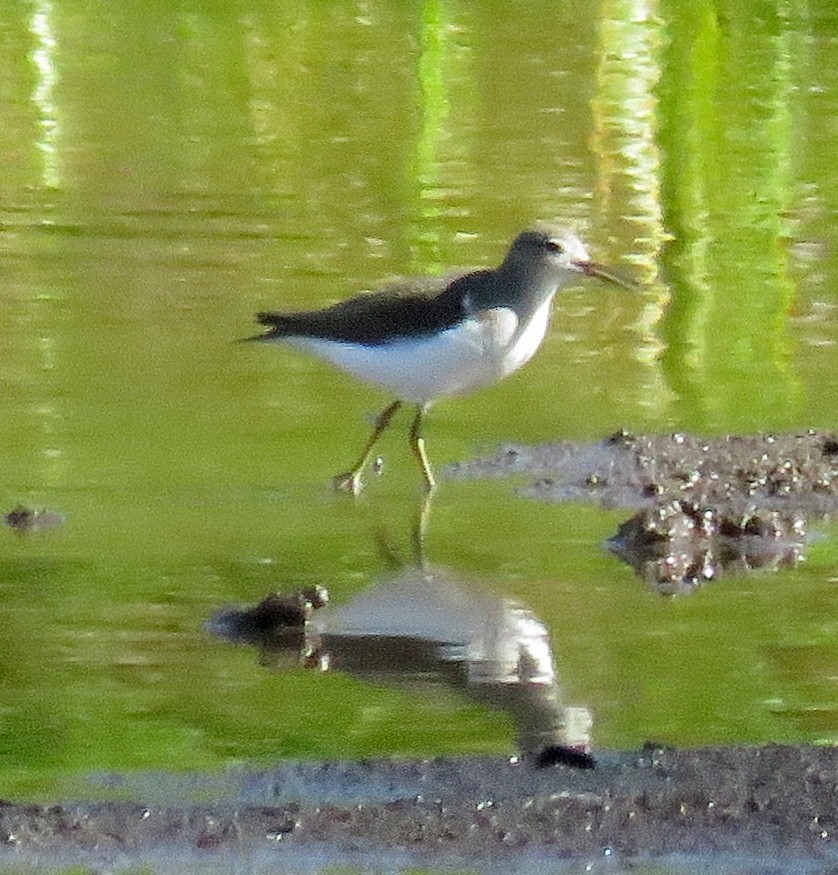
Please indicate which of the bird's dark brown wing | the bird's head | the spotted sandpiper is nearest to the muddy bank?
the spotted sandpiper

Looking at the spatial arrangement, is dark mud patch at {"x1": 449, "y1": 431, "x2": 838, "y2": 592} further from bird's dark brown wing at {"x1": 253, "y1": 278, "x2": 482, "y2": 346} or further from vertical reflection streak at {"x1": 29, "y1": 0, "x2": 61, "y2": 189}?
vertical reflection streak at {"x1": 29, "y1": 0, "x2": 61, "y2": 189}

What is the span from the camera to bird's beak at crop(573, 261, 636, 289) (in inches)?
298

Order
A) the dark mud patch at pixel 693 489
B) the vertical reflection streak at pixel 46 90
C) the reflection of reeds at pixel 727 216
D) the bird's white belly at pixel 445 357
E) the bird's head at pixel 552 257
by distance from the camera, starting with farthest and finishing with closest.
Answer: the vertical reflection streak at pixel 46 90 → the reflection of reeds at pixel 727 216 → the bird's head at pixel 552 257 → the bird's white belly at pixel 445 357 → the dark mud patch at pixel 693 489

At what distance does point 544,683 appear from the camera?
5.45 m

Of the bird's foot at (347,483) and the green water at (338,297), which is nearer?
the green water at (338,297)

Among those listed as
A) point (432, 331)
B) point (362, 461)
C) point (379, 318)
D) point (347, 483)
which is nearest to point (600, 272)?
point (432, 331)

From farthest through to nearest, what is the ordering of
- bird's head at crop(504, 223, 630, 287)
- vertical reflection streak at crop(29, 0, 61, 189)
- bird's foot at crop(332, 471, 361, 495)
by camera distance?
1. vertical reflection streak at crop(29, 0, 61, 189)
2. bird's head at crop(504, 223, 630, 287)
3. bird's foot at crop(332, 471, 361, 495)

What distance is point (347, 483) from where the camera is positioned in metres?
7.05

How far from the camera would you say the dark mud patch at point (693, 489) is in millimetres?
6441

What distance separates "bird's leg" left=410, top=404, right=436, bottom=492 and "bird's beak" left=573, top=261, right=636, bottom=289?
0.75m

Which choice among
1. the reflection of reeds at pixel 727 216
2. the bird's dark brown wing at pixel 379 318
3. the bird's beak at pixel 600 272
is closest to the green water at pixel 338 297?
the reflection of reeds at pixel 727 216

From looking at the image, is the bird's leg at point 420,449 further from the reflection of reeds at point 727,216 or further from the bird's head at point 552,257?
the reflection of reeds at point 727,216

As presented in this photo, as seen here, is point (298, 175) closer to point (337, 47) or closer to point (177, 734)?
point (337, 47)

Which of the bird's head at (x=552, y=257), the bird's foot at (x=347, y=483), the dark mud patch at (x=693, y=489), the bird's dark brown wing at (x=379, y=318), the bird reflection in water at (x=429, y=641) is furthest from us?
the bird's head at (x=552, y=257)
